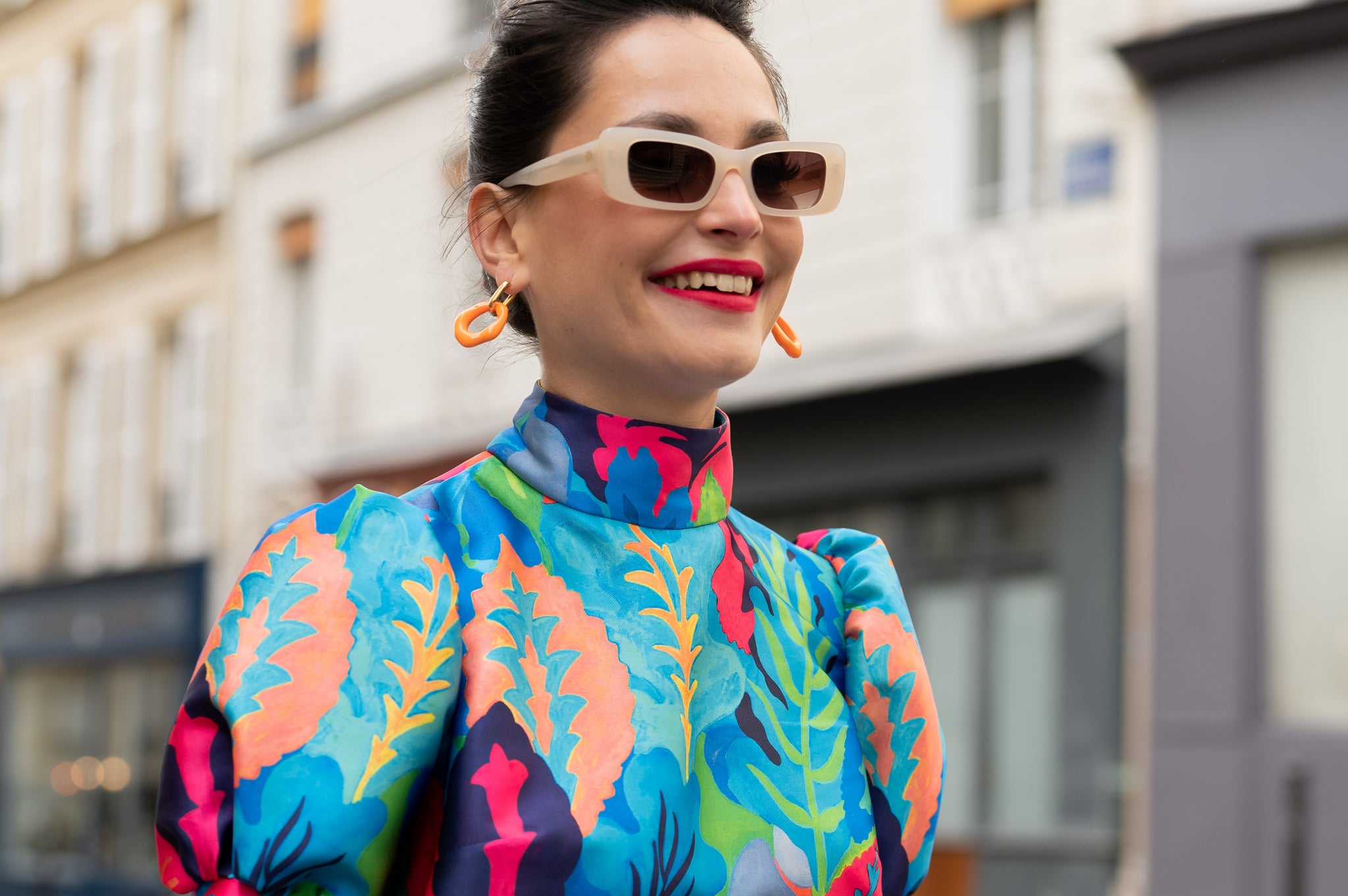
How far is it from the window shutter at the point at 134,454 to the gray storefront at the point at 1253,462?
12.5 meters

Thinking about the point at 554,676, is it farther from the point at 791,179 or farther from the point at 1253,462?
the point at 1253,462

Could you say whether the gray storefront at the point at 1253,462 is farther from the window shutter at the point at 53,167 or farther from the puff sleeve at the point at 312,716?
the window shutter at the point at 53,167

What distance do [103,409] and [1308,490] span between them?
14378 mm

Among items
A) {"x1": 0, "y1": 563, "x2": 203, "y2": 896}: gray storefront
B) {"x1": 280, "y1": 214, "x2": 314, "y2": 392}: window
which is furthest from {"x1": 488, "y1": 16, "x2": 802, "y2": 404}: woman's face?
{"x1": 0, "y1": 563, "x2": 203, "y2": 896}: gray storefront

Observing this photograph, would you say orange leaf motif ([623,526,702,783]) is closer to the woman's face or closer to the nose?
the woman's face

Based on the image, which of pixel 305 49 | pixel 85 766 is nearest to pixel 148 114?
pixel 305 49

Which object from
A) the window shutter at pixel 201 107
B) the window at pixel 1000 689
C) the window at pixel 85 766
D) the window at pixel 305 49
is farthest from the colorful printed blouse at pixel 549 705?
the window shutter at pixel 201 107

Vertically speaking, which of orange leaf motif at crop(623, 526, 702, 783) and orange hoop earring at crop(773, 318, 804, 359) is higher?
orange hoop earring at crop(773, 318, 804, 359)

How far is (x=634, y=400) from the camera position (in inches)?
57.8

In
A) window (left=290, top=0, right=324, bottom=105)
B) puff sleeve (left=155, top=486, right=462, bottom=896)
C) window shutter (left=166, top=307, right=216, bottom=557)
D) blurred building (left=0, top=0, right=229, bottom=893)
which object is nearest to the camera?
puff sleeve (left=155, top=486, right=462, bottom=896)

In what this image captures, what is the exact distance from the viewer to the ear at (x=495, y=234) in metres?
1.52

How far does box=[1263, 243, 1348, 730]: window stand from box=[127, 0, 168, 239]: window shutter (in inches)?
522

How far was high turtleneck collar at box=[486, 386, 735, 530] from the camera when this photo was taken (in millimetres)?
1429

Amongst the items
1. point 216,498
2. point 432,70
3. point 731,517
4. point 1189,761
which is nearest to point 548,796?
point 731,517
